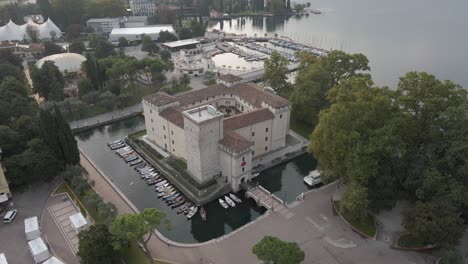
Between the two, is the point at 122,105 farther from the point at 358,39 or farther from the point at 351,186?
the point at 358,39

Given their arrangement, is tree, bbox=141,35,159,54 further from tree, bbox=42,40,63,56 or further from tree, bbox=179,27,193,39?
tree, bbox=42,40,63,56

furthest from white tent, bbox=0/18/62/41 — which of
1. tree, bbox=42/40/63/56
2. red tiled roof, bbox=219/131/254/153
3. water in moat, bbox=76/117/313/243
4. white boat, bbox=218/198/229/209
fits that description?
white boat, bbox=218/198/229/209

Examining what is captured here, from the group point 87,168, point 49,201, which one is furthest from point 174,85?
point 49,201

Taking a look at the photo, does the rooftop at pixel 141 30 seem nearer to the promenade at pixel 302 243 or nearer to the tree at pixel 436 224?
the promenade at pixel 302 243

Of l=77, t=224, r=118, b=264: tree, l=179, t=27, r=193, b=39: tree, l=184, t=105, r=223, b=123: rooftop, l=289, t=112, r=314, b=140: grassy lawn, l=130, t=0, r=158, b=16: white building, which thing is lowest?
l=289, t=112, r=314, b=140: grassy lawn

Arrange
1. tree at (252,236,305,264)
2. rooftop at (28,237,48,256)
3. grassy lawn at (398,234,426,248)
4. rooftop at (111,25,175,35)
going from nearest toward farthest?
1. tree at (252,236,305,264)
2. rooftop at (28,237,48,256)
3. grassy lawn at (398,234,426,248)
4. rooftop at (111,25,175,35)

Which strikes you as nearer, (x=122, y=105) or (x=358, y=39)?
(x=122, y=105)

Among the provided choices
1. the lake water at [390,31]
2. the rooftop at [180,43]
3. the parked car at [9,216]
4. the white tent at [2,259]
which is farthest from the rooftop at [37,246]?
the rooftop at [180,43]

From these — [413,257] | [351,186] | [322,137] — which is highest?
[322,137]

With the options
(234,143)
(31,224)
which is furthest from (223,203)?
(31,224)
